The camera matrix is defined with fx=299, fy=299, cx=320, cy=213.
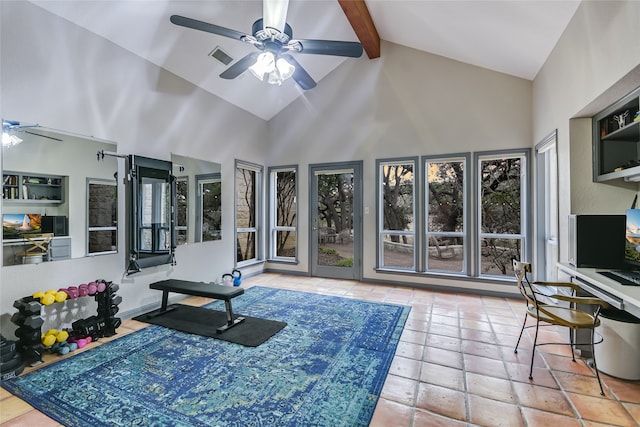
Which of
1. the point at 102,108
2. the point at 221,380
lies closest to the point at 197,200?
the point at 102,108

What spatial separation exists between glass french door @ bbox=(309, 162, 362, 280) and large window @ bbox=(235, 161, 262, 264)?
112cm

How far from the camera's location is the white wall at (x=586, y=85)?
2100 mm

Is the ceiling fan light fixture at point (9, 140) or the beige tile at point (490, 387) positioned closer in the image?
the beige tile at point (490, 387)

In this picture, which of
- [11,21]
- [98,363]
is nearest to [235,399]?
[98,363]

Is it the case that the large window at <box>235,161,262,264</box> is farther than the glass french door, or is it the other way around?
the large window at <box>235,161,262,264</box>

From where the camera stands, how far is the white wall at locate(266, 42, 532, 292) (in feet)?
14.6

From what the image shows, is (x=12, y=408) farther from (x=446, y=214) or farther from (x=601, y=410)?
(x=446, y=214)

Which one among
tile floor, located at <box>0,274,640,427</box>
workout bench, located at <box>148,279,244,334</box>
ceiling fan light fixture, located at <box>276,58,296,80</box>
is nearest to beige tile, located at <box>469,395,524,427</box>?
tile floor, located at <box>0,274,640,427</box>

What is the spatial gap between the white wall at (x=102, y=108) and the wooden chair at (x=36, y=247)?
0.30 ft

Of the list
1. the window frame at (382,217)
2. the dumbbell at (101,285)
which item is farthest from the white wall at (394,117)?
the dumbbell at (101,285)

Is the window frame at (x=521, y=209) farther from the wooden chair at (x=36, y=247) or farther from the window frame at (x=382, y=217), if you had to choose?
the wooden chair at (x=36, y=247)

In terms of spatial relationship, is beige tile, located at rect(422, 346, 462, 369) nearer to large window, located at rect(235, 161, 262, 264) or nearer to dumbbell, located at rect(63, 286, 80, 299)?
dumbbell, located at rect(63, 286, 80, 299)

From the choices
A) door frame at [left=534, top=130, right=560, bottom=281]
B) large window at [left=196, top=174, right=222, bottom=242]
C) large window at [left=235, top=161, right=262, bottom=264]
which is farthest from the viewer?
large window at [left=235, top=161, right=262, bottom=264]

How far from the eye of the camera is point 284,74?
2.91m
